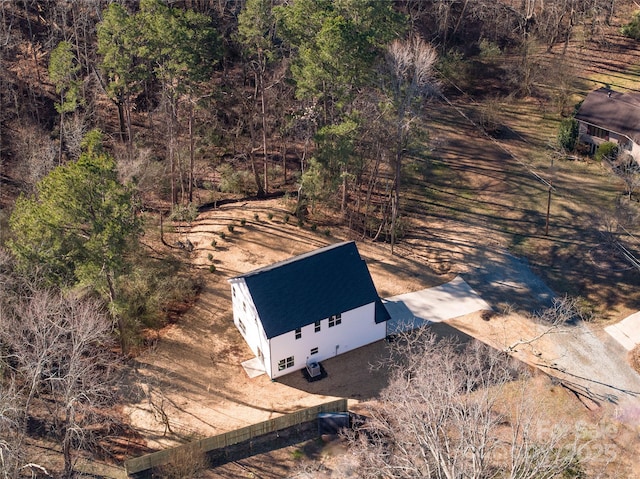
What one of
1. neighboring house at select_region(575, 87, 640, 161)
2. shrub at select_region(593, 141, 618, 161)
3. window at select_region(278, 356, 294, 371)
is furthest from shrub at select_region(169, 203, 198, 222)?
neighboring house at select_region(575, 87, 640, 161)

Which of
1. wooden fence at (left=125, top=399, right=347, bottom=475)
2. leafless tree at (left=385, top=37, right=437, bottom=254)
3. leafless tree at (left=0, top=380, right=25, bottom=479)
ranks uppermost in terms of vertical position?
leafless tree at (left=385, top=37, right=437, bottom=254)

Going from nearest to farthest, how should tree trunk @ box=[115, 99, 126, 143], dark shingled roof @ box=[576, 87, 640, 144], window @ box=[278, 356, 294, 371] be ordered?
1. window @ box=[278, 356, 294, 371]
2. tree trunk @ box=[115, 99, 126, 143]
3. dark shingled roof @ box=[576, 87, 640, 144]

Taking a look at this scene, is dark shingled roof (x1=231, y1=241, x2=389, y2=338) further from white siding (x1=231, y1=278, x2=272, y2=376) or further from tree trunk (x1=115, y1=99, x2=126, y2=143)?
tree trunk (x1=115, y1=99, x2=126, y2=143)

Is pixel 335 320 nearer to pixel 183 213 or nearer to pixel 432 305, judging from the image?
pixel 432 305

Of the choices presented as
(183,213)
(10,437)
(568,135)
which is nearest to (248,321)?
(183,213)

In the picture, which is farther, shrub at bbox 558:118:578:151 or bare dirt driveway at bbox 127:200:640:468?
shrub at bbox 558:118:578:151

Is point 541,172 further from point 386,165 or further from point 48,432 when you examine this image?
point 48,432

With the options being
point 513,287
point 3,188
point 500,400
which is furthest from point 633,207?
point 3,188
